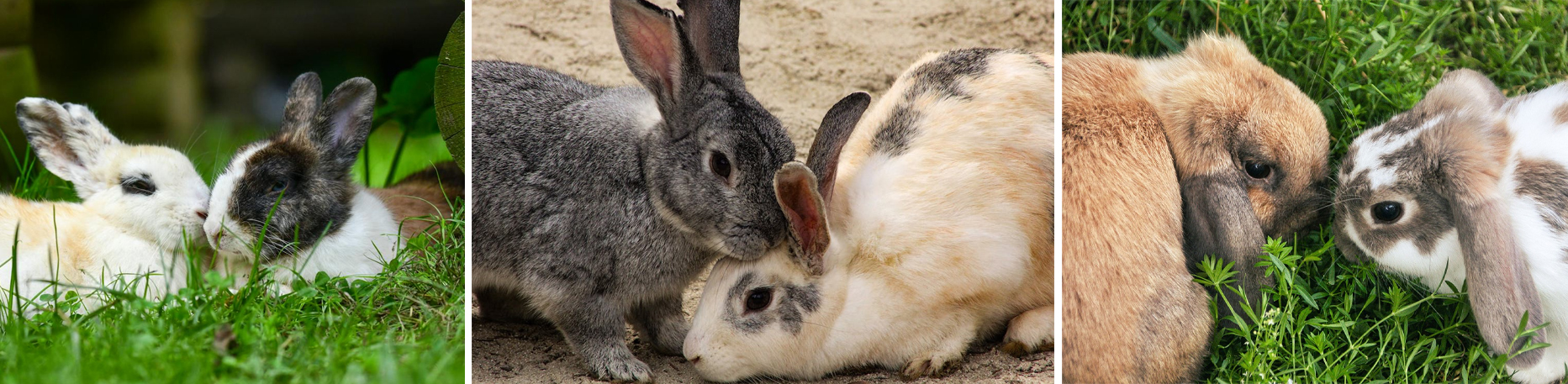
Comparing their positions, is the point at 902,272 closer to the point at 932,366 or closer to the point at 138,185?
the point at 932,366

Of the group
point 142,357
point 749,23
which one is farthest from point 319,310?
point 749,23

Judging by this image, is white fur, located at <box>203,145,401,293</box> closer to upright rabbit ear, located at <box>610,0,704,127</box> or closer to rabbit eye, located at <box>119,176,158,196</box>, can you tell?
rabbit eye, located at <box>119,176,158,196</box>

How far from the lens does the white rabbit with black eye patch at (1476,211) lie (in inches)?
105

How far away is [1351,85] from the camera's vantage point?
2889 mm

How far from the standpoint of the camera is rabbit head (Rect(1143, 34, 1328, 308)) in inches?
103

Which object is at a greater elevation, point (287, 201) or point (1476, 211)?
point (287, 201)

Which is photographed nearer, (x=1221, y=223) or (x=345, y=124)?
(x=1221, y=223)

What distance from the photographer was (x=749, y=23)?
9.33ft

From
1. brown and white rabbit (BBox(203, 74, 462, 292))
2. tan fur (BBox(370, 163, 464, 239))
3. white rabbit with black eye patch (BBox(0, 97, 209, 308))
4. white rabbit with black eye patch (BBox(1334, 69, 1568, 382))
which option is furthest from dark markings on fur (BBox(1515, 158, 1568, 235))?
white rabbit with black eye patch (BBox(0, 97, 209, 308))

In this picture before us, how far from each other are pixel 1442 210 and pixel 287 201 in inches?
121

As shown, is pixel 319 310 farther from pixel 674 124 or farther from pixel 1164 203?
pixel 1164 203

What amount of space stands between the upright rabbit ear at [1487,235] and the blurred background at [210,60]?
9.80ft

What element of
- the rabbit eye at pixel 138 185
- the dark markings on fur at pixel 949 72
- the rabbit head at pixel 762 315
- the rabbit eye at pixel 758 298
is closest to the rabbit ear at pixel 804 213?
the rabbit head at pixel 762 315

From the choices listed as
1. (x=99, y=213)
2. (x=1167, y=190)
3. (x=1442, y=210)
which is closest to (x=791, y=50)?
(x=1167, y=190)
